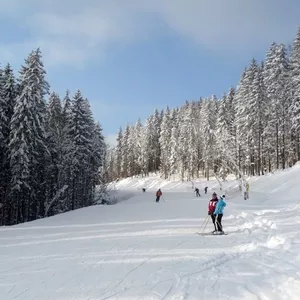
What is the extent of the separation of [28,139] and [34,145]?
4.94ft

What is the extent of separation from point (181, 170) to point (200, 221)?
67.7m

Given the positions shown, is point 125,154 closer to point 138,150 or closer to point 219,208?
point 138,150

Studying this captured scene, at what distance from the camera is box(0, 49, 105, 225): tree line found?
3284cm

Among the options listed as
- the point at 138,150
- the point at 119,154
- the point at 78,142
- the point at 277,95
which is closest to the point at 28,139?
the point at 78,142

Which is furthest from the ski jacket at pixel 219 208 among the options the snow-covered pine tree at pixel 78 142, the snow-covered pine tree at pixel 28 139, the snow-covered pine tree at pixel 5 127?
the snow-covered pine tree at pixel 78 142

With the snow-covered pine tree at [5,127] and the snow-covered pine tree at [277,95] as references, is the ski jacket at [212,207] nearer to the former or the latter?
the snow-covered pine tree at [5,127]

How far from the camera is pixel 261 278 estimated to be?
796 cm

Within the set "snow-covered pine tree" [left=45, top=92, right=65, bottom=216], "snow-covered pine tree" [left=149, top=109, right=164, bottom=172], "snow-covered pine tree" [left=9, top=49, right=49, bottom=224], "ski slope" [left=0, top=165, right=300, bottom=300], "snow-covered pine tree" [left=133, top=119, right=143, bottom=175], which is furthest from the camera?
"snow-covered pine tree" [left=133, top=119, right=143, bottom=175]

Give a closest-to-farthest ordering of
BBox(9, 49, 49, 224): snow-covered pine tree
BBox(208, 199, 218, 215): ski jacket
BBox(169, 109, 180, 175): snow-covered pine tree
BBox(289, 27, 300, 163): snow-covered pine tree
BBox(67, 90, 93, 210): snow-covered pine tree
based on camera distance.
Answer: BBox(208, 199, 218, 215): ski jacket < BBox(9, 49, 49, 224): snow-covered pine tree < BBox(67, 90, 93, 210): snow-covered pine tree < BBox(289, 27, 300, 163): snow-covered pine tree < BBox(169, 109, 180, 175): snow-covered pine tree

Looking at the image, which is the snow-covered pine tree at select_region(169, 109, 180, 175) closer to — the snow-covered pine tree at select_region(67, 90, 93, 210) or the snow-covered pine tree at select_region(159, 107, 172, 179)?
the snow-covered pine tree at select_region(159, 107, 172, 179)

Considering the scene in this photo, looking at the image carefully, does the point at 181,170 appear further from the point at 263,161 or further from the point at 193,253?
the point at 193,253

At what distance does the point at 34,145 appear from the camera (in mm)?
35281

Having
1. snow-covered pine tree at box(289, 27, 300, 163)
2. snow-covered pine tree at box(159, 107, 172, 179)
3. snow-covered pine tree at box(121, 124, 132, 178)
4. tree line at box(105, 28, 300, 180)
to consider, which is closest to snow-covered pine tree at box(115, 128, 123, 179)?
snow-covered pine tree at box(121, 124, 132, 178)

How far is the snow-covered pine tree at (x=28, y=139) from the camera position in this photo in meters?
32.3
